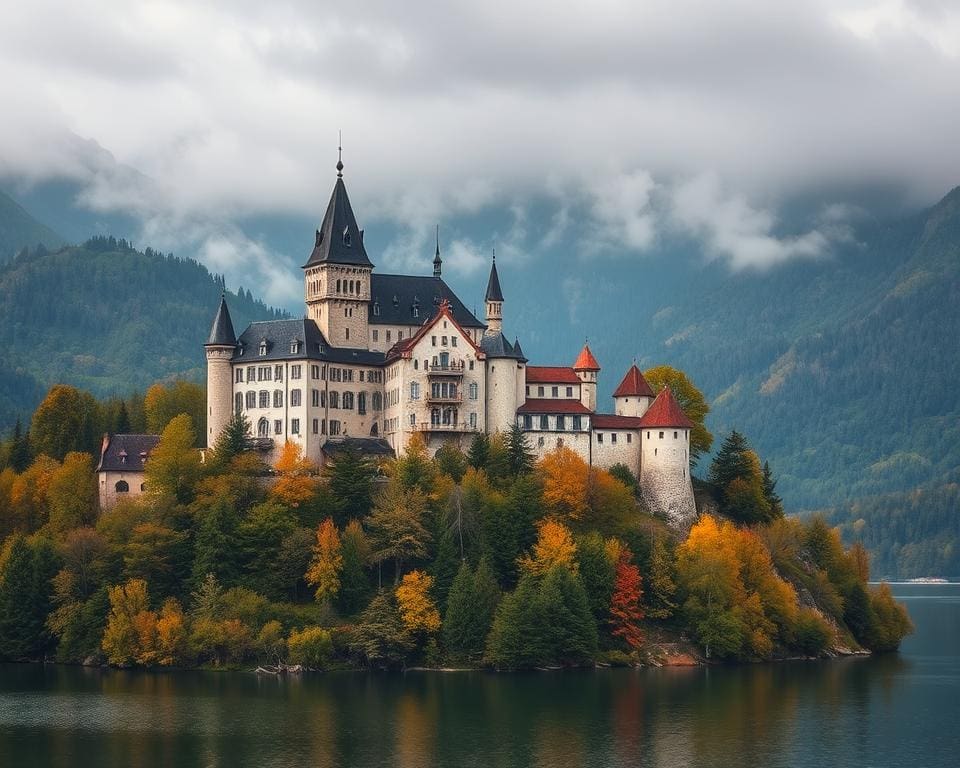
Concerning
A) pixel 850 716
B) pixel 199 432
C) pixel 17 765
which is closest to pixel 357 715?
pixel 17 765

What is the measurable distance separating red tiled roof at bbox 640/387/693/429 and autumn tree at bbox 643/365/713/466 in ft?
31.8

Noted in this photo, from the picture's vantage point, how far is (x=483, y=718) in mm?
102500

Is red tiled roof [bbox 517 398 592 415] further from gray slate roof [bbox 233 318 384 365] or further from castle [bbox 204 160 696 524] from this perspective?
gray slate roof [bbox 233 318 384 365]

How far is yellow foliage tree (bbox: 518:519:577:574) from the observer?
125 m

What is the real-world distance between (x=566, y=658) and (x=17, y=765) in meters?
45.2

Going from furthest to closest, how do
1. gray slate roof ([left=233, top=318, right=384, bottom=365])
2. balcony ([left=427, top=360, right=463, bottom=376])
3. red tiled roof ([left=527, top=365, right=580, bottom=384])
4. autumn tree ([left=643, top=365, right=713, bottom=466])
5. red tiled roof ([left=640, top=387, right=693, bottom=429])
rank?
autumn tree ([left=643, top=365, right=713, bottom=466])
red tiled roof ([left=527, top=365, right=580, bottom=384])
gray slate roof ([left=233, top=318, right=384, bottom=365])
balcony ([left=427, top=360, right=463, bottom=376])
red tiled roof ([left=640, top=387, right=693, bottom=429])

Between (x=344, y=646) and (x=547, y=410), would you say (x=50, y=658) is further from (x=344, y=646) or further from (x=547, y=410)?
(x=547, y=410)

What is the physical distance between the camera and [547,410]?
469 ft

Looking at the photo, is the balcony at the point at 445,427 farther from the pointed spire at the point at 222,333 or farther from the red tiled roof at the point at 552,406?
the pointed spire at the point at 222,333

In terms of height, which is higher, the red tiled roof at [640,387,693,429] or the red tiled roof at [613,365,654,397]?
the red tiled roof at [613,365,654,397]

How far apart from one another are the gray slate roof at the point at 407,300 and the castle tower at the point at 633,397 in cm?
1411

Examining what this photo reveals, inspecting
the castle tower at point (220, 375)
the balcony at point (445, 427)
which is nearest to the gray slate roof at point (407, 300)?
the balcony at point (445, 427)

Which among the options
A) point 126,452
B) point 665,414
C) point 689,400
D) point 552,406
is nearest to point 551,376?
point 552,406

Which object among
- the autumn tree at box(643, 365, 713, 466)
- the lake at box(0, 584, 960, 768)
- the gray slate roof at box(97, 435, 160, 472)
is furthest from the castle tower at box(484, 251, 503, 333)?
the lake at box(0, 584, 960, 768)
